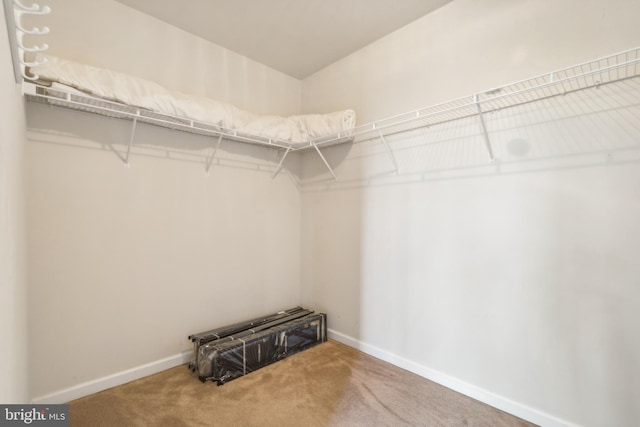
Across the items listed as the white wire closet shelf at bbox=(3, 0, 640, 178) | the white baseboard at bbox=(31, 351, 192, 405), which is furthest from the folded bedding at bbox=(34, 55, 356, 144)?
the white baseboard at bbox=(31, 351, 192, 405)

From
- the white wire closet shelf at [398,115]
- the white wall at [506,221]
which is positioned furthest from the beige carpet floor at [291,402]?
the white wire closet shelf at [398,115]

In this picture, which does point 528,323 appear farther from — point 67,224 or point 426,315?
point 67,224

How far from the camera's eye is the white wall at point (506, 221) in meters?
1.34

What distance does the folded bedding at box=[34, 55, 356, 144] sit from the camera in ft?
4.96

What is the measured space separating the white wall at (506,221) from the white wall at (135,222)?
926 mm

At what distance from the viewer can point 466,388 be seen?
1.76 meters

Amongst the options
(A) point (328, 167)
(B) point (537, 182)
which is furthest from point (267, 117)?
(B) point (537, 182)

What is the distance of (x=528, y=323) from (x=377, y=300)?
0.96 metres

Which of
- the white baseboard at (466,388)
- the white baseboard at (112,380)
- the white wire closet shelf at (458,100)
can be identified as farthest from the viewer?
the white baseboard at (112,380)
